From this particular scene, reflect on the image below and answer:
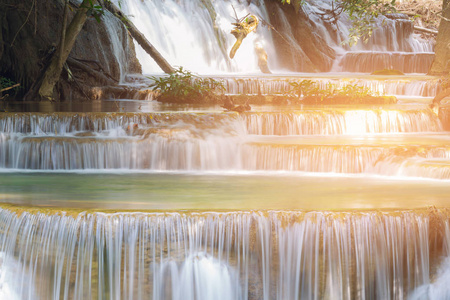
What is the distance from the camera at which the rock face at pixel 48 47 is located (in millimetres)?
13680

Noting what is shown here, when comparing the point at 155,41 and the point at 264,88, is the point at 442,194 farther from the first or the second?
the point at 155,41

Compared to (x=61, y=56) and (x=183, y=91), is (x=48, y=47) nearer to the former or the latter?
(x=61, y=56)

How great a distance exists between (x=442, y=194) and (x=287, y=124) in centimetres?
402

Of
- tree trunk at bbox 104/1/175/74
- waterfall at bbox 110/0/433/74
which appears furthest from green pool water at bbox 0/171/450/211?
waterfall at bbox 110/0/433/74

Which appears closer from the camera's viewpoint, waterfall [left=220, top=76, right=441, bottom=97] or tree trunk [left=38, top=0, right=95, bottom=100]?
tree trunk [left=38, top=0, right=95, bottom=100]

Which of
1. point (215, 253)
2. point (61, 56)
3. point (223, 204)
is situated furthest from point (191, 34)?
point (215, 253)

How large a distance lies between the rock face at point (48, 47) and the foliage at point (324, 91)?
4.37 meters

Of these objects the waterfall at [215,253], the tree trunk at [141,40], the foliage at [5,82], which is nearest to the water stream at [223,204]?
the waterfall at [215,253]

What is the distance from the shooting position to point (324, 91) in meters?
14.2

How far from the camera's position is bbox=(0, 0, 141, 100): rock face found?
13.7 meters

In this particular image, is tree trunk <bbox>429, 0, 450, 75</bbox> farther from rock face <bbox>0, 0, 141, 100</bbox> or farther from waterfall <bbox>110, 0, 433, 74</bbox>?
rock face <bbox>0, 0, 141, 100</bbox>

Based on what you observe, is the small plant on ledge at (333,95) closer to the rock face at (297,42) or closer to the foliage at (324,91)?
the foliage at (324,91)

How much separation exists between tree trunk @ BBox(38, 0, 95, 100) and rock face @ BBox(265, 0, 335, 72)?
1085 centimetres

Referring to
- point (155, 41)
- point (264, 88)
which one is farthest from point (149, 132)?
point (155, 41)
